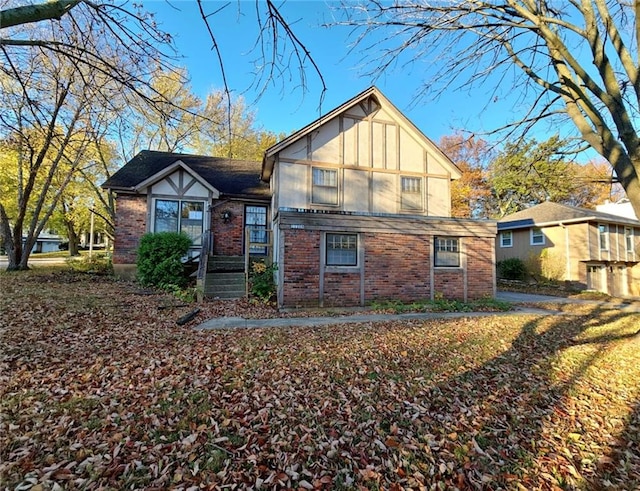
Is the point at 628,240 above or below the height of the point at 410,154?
below

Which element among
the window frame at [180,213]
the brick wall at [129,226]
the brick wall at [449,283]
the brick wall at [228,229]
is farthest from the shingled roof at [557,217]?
the brick wall at [129,226]

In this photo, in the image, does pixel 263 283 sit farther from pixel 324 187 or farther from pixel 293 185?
pixel 324 187

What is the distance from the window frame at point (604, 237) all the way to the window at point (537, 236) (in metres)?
2.82

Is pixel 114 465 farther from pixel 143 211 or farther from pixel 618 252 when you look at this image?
pixel 618 252

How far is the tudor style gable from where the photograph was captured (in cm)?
1152

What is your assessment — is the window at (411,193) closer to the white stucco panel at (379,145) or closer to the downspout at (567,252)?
the white stucco panel at (379,145)

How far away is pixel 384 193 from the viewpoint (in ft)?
40.3

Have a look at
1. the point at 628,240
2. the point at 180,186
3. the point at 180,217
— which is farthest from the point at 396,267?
the point at 628,240

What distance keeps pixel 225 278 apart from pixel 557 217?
65.3ft

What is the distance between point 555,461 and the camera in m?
2.85

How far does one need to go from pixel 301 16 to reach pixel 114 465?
15.9 feet

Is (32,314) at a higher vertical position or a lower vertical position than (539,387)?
higher

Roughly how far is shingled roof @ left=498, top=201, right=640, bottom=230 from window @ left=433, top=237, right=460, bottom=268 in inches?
448

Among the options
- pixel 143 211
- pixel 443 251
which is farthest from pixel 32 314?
pixel 443 251
